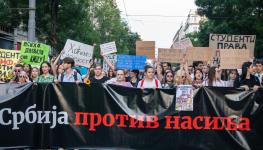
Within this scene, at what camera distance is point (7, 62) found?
1365 cm

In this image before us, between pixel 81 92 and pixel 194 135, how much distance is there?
2014mm

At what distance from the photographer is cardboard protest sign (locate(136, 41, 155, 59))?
13820 mm

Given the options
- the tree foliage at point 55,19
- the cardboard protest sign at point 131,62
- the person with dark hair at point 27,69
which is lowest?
the person with dark hair at point 27,69

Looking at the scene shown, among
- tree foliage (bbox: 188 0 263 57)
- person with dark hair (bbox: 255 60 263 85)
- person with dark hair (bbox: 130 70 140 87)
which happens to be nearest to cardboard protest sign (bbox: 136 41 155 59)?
person with dark hair (bbox: 130 70 140 87)

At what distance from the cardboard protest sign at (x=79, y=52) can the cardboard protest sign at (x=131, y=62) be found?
1.01 metres

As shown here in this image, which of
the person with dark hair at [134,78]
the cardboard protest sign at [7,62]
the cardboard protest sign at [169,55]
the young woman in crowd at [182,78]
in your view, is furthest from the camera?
the cardboard protest sign at [7,62]

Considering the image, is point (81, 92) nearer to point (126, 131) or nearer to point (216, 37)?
point (126, 131)

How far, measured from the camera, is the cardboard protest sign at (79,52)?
39.9 feet

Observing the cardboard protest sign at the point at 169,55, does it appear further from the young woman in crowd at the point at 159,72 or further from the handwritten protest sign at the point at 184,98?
the handwritten protest sign at the point at 184,98

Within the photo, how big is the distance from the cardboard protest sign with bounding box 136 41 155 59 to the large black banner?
558cm

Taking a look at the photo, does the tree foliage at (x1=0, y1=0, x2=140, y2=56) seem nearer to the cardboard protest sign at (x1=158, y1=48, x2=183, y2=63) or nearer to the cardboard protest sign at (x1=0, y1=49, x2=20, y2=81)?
the cardboard protest sign at (x1=0, y1=49, x2=20, y2=81)

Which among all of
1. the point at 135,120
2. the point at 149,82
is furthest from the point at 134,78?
the point at 135,120

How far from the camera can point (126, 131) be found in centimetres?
827

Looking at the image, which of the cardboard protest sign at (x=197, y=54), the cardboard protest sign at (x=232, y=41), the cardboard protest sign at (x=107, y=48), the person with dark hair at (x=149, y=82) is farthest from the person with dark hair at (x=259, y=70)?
the cardboard protest sign at (x=107, y=48)
